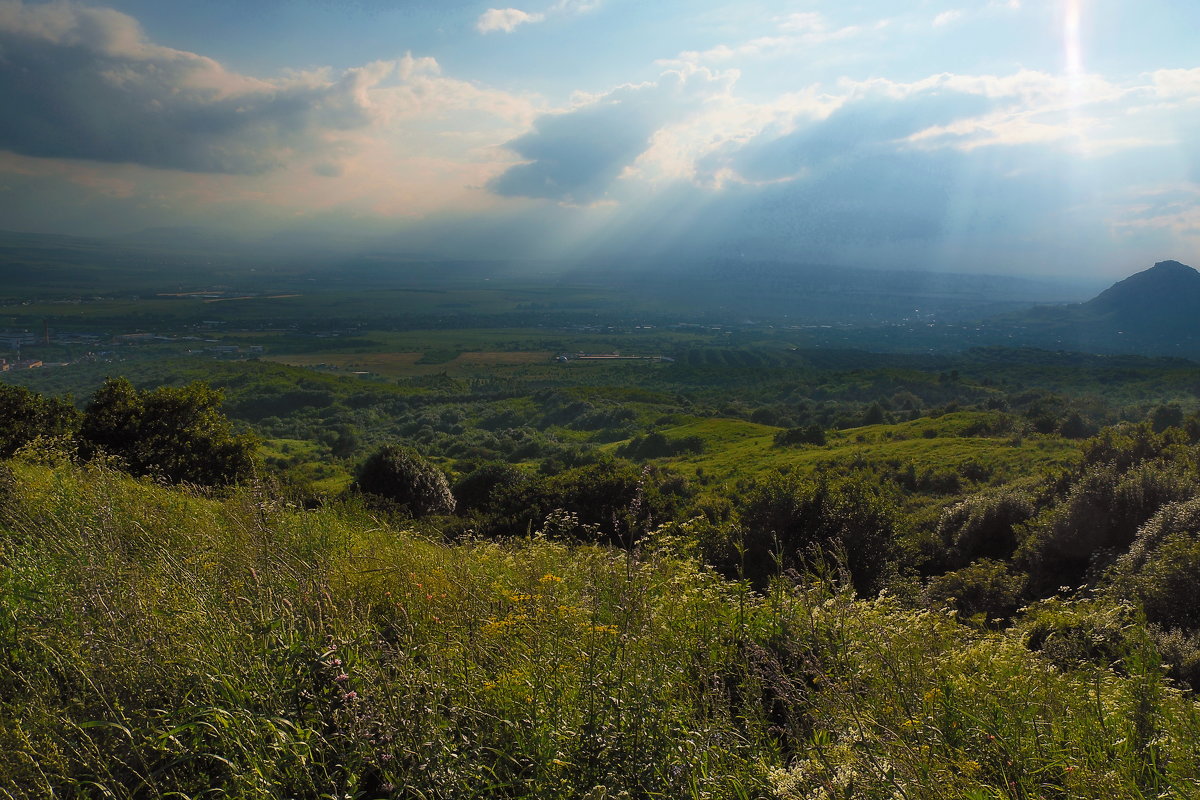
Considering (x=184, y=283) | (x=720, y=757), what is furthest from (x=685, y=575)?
(x=184, y=283)

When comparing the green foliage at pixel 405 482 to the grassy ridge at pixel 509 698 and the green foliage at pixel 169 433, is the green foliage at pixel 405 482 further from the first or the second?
the grassy ridge at pixel 509 698

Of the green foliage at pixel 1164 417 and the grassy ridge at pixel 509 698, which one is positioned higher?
the grassy ridge at pixel 509 698

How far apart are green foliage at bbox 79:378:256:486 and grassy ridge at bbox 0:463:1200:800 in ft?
36.4

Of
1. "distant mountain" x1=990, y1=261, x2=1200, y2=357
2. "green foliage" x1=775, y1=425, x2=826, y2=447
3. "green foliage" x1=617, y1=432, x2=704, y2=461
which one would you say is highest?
"distant mountain" x1=990, y1=261, x2=1200, y2=357

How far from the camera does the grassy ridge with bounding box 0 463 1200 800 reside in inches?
97.7

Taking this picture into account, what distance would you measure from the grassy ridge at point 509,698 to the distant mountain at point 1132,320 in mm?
171522

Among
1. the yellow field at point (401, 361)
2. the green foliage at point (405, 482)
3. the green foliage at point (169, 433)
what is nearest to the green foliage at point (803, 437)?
the green foliage at point (405, 482)

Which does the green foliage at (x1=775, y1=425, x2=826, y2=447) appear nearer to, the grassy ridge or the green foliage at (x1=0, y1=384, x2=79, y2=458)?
the green foliage at (x1=0, y1=384, x2=79, y2=458)

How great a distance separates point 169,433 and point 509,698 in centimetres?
1530

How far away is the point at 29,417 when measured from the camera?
14.0m

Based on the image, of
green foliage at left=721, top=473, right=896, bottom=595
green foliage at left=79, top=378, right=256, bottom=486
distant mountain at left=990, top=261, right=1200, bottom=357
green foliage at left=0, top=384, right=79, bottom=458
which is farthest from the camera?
distant mountain at left=990, top=261, right=1200, bottom=357

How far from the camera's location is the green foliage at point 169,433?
1407cm

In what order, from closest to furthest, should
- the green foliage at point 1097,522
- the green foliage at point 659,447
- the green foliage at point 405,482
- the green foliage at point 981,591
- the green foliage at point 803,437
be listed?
the green foliage at point 981,591 < the green foliage at point 1097,522 < the green foliage at point 405,482 < the green foliage at point 803,437 < the green foliage at point 659,447

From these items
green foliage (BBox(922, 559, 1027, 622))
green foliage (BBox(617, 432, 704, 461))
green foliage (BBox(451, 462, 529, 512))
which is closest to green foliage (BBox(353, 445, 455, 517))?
green foliage (BBox(451, 462, 529, 512))
